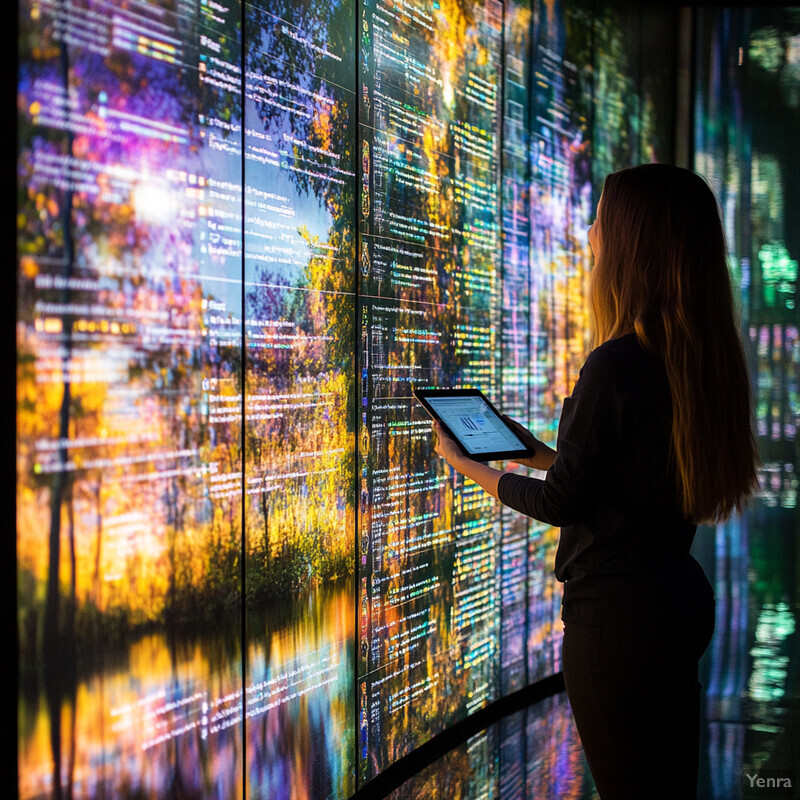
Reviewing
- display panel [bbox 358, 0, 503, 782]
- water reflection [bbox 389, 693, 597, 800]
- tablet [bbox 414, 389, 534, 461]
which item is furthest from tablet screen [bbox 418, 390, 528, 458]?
water reflection [bbox 389, 693, 597, 800]

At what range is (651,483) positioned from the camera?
1.73 meters

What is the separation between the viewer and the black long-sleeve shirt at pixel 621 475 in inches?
67.4

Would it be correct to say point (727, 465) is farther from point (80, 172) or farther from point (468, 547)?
point (468, 547)

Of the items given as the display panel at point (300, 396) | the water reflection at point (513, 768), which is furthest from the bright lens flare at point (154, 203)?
the water reflection at point (513, 768)

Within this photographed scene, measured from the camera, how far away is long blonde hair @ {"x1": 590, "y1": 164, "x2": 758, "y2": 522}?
5.58 feet

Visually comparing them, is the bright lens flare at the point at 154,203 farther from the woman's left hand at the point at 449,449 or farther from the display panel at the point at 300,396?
the woman's left hand at the point at 449,449

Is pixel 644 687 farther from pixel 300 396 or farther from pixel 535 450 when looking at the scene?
pixel 300 396

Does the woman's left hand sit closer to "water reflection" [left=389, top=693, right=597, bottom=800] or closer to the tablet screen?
the tablet screen

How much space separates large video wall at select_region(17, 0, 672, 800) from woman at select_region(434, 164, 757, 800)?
1.01m

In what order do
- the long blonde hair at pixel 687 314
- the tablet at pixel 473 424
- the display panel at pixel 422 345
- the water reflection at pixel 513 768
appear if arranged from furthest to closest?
the water reflection at pixel 513 768 < the display panel at pixel 422 345 < the tablet at pixel 473 424 < the long blonde hair at pixel 687 314

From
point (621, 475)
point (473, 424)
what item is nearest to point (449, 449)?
point (473, 424)

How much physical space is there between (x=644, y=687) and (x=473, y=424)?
850 mm

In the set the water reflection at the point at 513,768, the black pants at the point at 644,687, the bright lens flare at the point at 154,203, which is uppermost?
the bright lens flare at the point at 154,203

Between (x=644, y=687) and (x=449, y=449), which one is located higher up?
(x=449, y=449)
